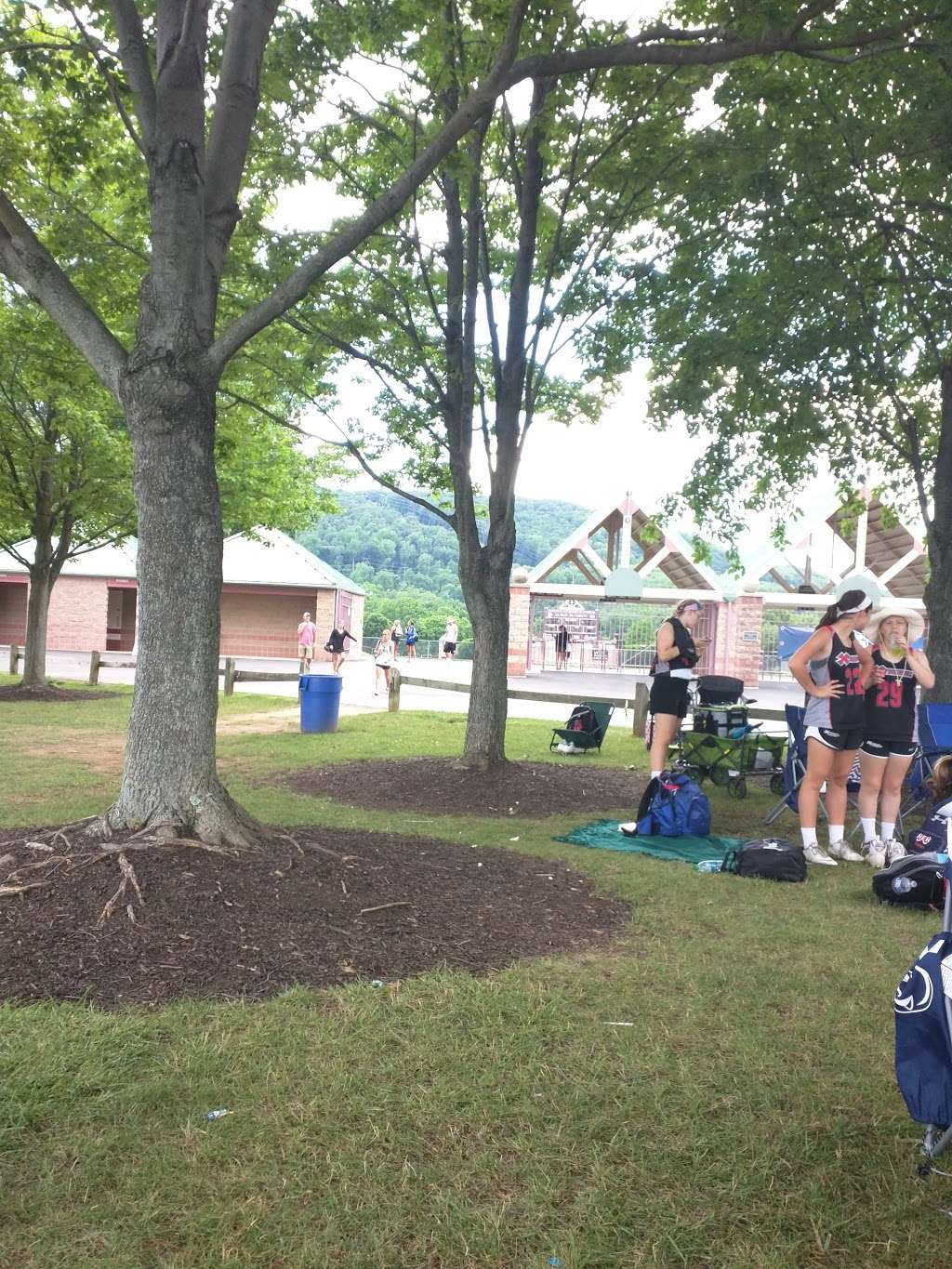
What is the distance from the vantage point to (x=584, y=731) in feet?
42.7

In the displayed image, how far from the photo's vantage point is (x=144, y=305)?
16.8ft

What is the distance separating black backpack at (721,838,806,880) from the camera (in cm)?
623

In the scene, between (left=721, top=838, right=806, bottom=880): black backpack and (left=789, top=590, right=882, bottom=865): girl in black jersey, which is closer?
(left=721, top=838, right=806, bottom=880): black backpack

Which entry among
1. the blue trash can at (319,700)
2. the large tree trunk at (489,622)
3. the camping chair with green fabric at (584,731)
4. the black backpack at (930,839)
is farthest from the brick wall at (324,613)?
the black backpack at (930,839)

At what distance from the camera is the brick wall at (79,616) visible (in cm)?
3912

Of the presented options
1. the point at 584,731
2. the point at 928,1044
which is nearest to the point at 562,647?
the point at 584,731

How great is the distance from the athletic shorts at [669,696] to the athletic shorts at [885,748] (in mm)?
1724

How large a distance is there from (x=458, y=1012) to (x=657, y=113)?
803cm

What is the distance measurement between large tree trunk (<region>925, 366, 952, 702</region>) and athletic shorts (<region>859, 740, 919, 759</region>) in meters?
2.88

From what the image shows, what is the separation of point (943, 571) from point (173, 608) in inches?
310

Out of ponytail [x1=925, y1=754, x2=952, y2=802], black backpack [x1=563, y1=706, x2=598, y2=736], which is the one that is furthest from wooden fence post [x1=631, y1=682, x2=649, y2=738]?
ponytail [x1=925, y1=754, x2=952, y2=802]

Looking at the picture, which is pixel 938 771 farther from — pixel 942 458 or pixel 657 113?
pixel 657 113

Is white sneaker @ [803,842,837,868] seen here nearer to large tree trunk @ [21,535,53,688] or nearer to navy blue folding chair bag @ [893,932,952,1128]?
navy blue folding chair bag @ [893,932,952,1128]

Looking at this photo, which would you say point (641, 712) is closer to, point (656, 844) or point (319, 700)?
point (319, 700)
